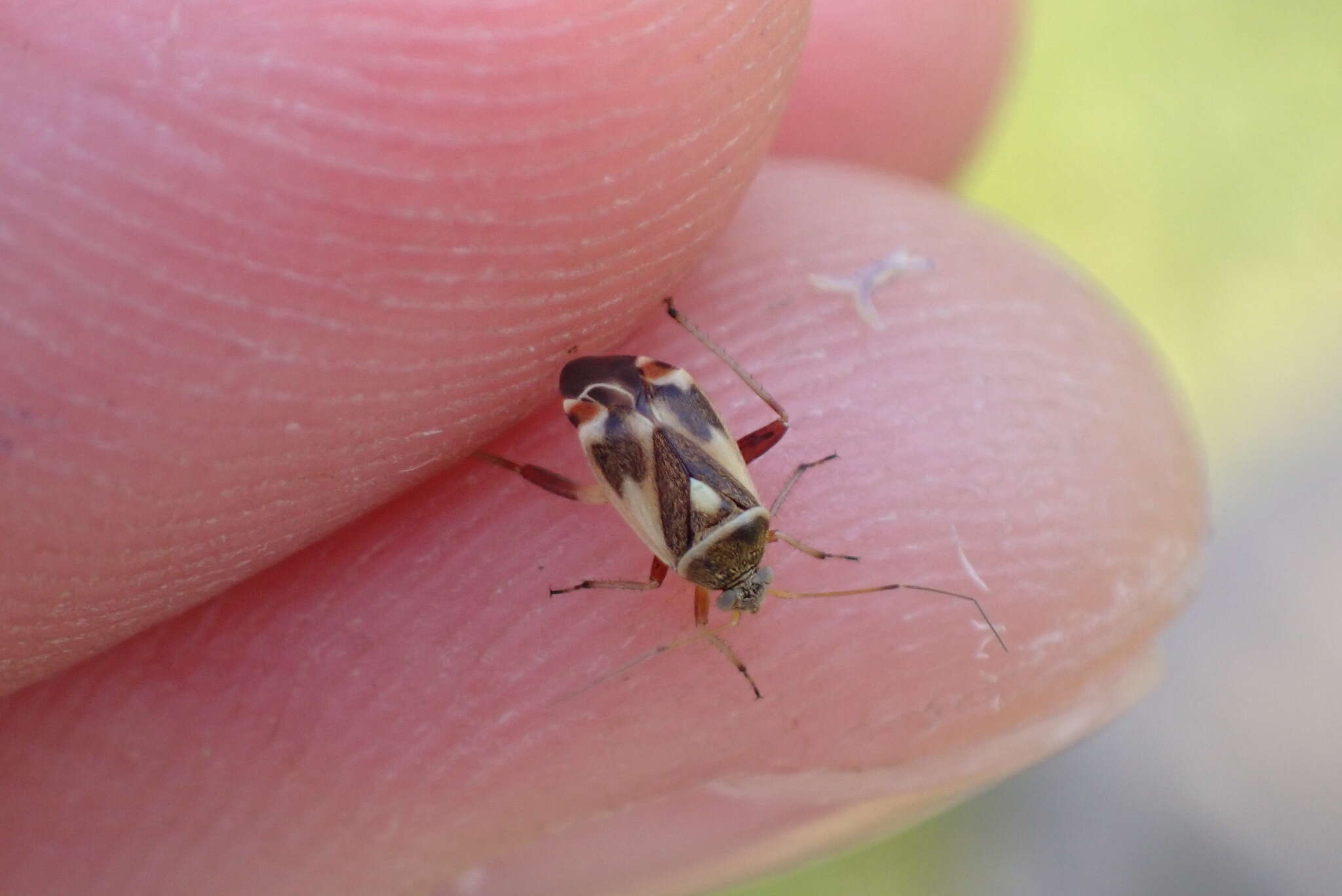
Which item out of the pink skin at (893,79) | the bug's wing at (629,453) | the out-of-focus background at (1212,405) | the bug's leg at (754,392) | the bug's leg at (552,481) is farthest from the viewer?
the out-of-focus background at (1212,405)

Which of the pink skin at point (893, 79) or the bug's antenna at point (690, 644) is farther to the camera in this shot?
the pink skin at point (893, 79)

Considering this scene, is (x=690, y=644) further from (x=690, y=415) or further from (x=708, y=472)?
(x=690, y=415)

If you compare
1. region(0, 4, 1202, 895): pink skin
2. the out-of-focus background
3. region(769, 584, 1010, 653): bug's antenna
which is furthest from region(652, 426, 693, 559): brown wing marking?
the out-of-focus background

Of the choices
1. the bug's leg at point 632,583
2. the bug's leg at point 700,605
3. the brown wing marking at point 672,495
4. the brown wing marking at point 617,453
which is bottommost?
the bug's leg at point 700,605


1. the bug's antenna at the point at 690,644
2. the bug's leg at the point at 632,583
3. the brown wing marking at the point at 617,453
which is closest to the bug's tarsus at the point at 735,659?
the bug's antenna at the point at 690,644

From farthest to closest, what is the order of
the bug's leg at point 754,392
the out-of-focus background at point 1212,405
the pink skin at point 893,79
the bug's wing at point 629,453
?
the out-of-focus background at point 1212,405 → the pink skin at point 893,79 → the bug's leg at point 754,392 → the bug's wing at point 629,453

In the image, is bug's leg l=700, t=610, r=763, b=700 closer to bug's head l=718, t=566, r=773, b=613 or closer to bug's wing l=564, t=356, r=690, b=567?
bug's head l=718, t=566, r=773, b=613

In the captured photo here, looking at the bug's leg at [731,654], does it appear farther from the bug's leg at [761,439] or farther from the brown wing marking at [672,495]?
the bug's leg at [761,439]

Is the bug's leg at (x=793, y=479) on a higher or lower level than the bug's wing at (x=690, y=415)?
lower
